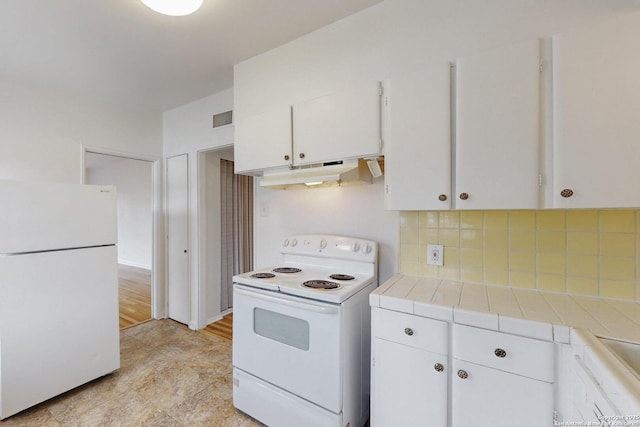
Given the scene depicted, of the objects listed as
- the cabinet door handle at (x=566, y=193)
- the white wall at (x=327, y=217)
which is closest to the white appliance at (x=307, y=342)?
the white wall at (x=327, y=217)

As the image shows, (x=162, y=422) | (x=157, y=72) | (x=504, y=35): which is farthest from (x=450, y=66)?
(x=162, y=422)

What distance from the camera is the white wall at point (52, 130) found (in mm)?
2352

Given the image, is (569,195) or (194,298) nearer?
(569,195)

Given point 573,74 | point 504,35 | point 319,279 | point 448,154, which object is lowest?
point 319,279

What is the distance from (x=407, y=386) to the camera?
1272mm

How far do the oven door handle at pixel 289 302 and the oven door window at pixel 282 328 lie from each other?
83mm

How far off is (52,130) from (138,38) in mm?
1486

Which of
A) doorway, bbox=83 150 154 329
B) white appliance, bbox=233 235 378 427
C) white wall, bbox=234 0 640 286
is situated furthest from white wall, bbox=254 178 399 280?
doorway, bbox=83 150 154 329

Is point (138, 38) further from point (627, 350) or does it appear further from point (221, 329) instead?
point (627, 350)

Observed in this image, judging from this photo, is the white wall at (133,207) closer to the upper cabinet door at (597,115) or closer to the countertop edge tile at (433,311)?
the countertop edge tile at (433,311)

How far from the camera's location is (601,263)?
1.30 metres

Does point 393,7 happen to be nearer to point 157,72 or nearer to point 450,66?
point 450,66

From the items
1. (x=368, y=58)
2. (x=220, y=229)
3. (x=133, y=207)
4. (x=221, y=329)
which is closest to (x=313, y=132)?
(x=368, y=58)

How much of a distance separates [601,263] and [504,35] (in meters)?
1.22
